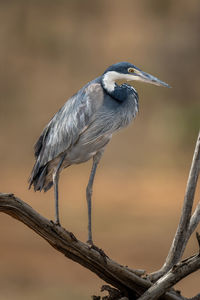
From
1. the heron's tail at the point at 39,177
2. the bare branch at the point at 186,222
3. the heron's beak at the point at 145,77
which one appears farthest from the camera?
the heron's tail at the point at 39,177

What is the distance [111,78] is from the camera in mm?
1950

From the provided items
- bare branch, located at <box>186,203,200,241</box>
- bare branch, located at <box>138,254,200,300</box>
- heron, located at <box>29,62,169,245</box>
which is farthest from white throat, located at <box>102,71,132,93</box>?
bare branch, located at <box>138,254,200,300</box>

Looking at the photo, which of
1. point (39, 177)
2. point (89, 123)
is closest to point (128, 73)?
point (89, 123)

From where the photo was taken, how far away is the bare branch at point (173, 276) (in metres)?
1.66

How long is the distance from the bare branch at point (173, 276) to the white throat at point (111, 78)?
1.84ft

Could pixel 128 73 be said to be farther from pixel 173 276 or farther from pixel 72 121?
pixel 173 276

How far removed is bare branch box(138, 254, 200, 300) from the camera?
1.66 meters

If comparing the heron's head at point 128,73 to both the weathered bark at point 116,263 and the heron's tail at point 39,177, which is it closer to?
the weathered bark at point 116,263

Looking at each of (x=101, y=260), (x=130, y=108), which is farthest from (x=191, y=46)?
(x=101, y=260)

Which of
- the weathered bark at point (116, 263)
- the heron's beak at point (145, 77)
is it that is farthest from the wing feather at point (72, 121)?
the weathered bark at point (116, 263)

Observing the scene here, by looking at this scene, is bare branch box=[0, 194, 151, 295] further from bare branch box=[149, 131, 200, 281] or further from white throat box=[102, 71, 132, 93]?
white throat box=[102, 71, 132, 93]

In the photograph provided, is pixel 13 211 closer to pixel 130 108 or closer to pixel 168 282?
pixel 168 282

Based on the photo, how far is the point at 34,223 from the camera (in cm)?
161

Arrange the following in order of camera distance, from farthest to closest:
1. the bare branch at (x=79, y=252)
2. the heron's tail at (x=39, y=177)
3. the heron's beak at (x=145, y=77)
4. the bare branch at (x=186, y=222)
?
the heron's tail at (x=39, y=177)
the heron's beak at (x=145, y=77)
the bare branch at (x=186, y=222)
the bare branch at (x=79, y=252)
